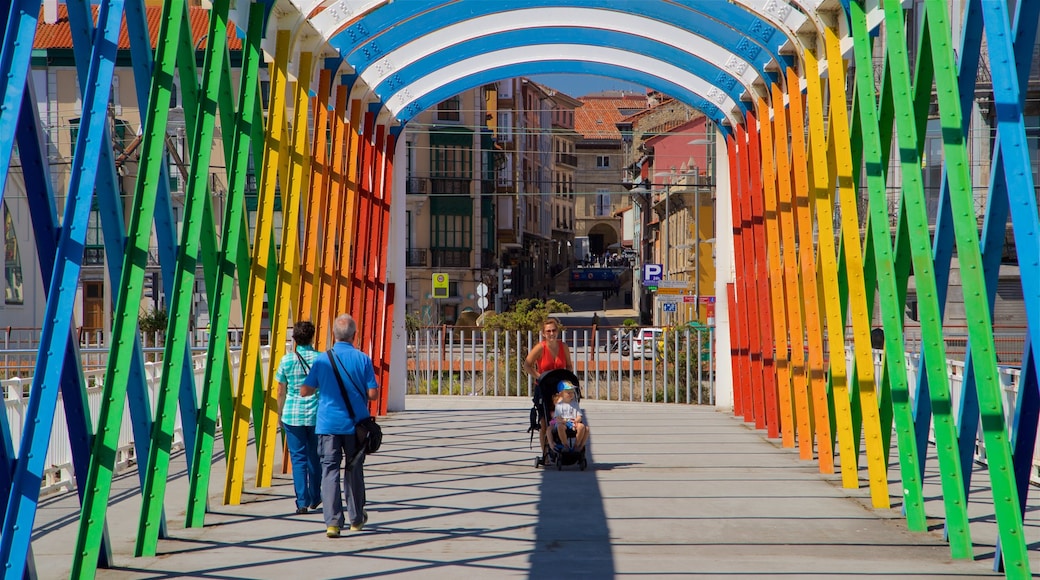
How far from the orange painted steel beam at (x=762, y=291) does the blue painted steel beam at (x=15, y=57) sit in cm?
1074

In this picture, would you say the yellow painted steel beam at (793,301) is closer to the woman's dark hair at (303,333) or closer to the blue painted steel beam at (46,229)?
the woman's dark hair at (303,333)

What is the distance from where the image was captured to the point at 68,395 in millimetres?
7270

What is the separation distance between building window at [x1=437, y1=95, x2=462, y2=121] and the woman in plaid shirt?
5524 cm

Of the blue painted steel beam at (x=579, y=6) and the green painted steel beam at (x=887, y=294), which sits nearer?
the green painted steel beam at (x=887, y=294)

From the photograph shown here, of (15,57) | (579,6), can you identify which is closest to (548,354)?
(579,6)

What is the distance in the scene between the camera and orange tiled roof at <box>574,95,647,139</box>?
130 meters

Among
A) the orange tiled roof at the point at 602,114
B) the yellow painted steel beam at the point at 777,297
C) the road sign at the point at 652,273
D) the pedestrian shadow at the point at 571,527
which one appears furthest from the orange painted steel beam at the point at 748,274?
the orange tiled roof at the point at 602,114

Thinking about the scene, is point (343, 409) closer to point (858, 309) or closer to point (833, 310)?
point (858, 309)

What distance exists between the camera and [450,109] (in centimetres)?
6519

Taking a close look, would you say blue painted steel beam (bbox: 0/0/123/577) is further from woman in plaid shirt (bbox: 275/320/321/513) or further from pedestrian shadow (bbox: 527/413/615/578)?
woman in plaid shirt (bbox: 275/320/321/513)

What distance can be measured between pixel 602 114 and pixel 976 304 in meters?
133

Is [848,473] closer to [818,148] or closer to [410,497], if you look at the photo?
[818,148]

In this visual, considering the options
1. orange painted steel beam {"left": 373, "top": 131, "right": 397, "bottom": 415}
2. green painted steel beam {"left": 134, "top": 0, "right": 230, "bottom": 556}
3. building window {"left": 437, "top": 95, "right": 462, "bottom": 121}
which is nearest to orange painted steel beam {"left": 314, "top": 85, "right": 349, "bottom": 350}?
orange painted steel beam {"left": 373, "top": 131, "right": 397, "bottom": 415}

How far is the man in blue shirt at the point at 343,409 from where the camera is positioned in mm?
9086
